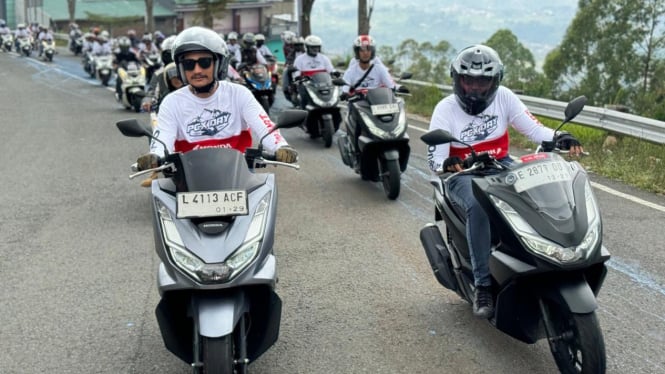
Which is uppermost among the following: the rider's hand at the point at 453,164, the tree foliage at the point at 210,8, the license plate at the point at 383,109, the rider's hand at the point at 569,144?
the tree foliage at the point at 210,8

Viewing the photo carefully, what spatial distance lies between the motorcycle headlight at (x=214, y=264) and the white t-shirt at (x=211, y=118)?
1.17m

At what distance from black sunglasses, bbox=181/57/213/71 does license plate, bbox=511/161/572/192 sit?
195 centimetres

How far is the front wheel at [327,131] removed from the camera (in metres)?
13.6

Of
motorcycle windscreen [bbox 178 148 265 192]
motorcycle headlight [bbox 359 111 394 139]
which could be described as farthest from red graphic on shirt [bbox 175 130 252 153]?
motorcycle headlight [bbox 359 111 394 139]

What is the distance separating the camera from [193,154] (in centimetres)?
445

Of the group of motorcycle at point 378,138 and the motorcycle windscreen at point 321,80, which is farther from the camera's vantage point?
the motorcycle windscreen at point 321,80

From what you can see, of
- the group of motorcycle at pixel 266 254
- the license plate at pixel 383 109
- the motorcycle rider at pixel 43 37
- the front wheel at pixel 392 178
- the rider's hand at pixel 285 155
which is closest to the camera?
the group of motorcycle at pixel 266 254

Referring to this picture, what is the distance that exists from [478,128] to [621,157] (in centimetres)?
590

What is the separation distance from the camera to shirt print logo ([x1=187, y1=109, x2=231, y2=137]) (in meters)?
5.58

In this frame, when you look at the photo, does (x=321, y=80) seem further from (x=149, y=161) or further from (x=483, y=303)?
(x=149, y=161)

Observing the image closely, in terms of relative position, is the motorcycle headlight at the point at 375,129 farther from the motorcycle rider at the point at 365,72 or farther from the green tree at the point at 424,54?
the green tree at the point at 424,54

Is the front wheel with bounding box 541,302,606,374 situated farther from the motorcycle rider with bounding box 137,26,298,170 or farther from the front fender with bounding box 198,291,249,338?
the motorcycle rider with bounding box 137,26,298,170

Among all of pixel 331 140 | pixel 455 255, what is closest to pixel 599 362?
pixel 455 255

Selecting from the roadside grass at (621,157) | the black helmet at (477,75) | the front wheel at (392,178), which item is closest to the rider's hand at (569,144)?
the black helmet at (477,75)
